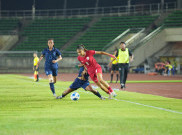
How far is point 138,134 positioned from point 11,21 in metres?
57.1

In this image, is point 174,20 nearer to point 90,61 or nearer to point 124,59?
point 124,59

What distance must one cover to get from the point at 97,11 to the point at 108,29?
6.21 metres

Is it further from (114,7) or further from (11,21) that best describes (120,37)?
(11,21)

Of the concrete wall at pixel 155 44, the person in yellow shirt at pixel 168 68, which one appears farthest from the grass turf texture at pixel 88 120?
the concrete wall at pixel 155 44

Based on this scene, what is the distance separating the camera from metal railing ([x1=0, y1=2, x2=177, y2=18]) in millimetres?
56344

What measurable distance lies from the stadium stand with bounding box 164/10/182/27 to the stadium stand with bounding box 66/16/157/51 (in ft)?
8.53

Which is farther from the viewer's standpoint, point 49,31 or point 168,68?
point 49,31

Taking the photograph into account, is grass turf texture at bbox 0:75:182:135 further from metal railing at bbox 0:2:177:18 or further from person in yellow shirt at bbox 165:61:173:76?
metal railing at bbox 0:2:177:18

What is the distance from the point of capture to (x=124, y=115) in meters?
9.45

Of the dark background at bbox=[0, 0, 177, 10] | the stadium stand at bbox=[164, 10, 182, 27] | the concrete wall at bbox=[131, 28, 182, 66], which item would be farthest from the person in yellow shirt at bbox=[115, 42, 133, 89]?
the dark background at bbox=[0, 0, 177, 10]

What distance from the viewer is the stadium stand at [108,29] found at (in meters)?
54.3

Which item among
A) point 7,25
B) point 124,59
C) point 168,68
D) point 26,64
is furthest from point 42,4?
point 124,59

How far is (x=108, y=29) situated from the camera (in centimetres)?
5662

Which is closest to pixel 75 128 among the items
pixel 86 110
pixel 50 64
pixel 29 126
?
pixel 29 126
